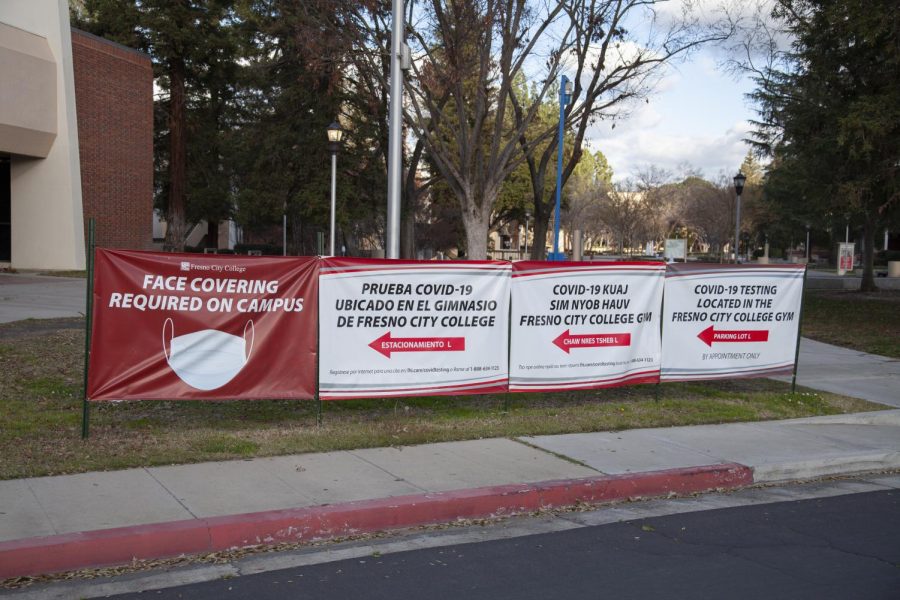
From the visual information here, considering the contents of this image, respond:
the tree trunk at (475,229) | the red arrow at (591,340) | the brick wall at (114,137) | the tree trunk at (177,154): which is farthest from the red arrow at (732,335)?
the tree trunk at (177,154)

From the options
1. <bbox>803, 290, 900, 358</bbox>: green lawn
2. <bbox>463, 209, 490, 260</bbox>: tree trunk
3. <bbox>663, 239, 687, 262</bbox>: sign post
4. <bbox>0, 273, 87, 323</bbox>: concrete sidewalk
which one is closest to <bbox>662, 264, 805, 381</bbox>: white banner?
<bbox>803, 290, 900, 358</bbox>: green lawn

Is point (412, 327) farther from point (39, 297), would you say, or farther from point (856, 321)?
point (856, 321)

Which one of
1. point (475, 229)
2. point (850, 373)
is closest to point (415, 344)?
point (850, 373)

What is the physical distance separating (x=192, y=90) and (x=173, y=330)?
136 ft

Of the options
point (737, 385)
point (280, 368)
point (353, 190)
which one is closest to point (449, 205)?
point (353, 190)

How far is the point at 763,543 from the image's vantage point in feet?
20.2

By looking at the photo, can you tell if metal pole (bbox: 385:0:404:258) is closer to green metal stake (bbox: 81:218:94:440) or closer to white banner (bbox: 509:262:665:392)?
white banner (bbox: 509:262:665:392)

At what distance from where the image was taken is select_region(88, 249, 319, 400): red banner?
7602mm

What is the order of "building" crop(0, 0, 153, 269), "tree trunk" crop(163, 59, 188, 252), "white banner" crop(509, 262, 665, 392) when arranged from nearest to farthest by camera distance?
"white banner" crop(509, 262, 665, 392)
"building" crop(0, 0, 153, 269)
"tree trunk" crop(163, 59, 188, 252)

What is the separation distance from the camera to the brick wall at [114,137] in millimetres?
33688

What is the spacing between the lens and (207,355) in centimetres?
796

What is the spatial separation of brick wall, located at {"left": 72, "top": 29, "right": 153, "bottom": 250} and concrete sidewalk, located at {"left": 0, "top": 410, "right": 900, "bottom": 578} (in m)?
29.4

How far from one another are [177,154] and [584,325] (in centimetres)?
3716

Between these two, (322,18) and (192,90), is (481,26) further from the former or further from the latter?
(192,90)
